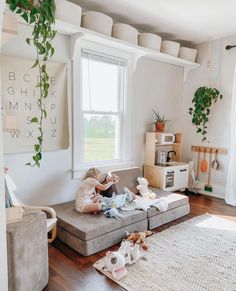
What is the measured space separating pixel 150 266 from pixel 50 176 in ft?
4.92

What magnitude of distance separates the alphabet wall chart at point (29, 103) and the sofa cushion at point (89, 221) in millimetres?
782

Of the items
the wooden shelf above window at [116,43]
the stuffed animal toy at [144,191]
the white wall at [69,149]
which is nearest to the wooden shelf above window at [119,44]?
the wooden shelf above window at [116,43]

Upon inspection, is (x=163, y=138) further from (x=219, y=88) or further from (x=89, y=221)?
(x=89, y=221)

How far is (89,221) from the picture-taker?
7.75ft

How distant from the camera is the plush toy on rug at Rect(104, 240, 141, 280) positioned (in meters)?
1.91

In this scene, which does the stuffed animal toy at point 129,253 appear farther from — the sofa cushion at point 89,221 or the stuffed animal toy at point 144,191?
the stuffed animal toy at point 144,191

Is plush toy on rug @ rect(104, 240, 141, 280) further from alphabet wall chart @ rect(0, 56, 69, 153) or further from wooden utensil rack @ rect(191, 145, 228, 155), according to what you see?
wooden utensil rack @ rect(191, 145, 228, 155)

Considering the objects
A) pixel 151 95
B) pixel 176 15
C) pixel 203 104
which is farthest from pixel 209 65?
pixel 176 15

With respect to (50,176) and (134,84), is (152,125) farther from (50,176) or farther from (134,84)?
(50,176)

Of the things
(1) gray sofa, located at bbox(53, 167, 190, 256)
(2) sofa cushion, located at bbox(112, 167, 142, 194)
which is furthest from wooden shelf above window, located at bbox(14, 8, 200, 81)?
(1) gray sofa, located at bbox(53, 167, 190, 256)

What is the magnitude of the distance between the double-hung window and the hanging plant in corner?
1.27 metres

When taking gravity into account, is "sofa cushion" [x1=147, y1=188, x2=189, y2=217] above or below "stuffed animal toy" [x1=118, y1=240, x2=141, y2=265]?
above

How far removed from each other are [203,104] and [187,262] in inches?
99.9

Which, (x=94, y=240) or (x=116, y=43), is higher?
(x=116, y=43)
